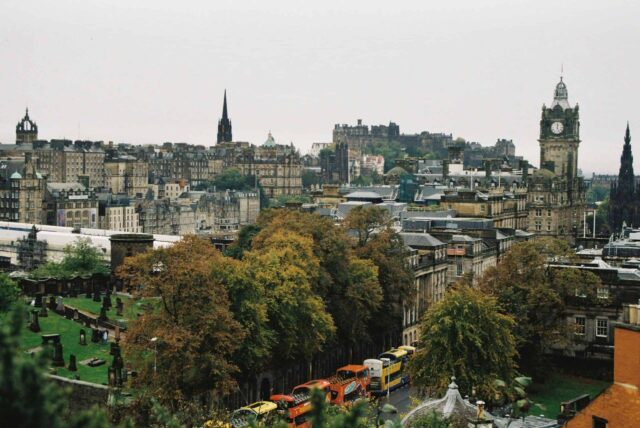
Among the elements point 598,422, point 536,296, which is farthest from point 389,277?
point 598,422

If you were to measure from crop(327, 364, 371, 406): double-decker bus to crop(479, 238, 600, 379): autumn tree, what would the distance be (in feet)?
25.1

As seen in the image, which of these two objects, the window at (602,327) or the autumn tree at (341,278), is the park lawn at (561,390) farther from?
the autumn tree at (341,278)

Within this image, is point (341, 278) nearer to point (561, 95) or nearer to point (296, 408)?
point (296, 408)

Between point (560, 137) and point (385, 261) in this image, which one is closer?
point (385, 261)

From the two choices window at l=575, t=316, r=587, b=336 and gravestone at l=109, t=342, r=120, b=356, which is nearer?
gravestone at l=109, t=342, r=120, b=356

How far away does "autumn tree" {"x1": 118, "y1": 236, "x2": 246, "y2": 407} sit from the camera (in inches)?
1345

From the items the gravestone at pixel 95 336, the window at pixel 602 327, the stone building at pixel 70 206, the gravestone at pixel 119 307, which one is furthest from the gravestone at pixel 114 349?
the stone building at pixel 70 206

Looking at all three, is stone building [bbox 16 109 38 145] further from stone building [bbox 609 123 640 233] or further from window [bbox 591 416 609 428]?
window [bbox 591 416 609 428]

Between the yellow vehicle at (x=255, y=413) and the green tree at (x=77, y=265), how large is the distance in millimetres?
30245

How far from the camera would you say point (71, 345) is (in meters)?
43.7

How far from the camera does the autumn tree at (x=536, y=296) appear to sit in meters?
45.1

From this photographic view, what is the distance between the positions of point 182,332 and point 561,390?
19949 mm

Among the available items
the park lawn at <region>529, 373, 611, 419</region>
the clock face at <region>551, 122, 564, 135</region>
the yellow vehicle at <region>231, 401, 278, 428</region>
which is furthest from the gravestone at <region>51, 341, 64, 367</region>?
the clock face at <region>551, 122, 564, 135</region>

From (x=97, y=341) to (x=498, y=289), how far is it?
20.3 meters
